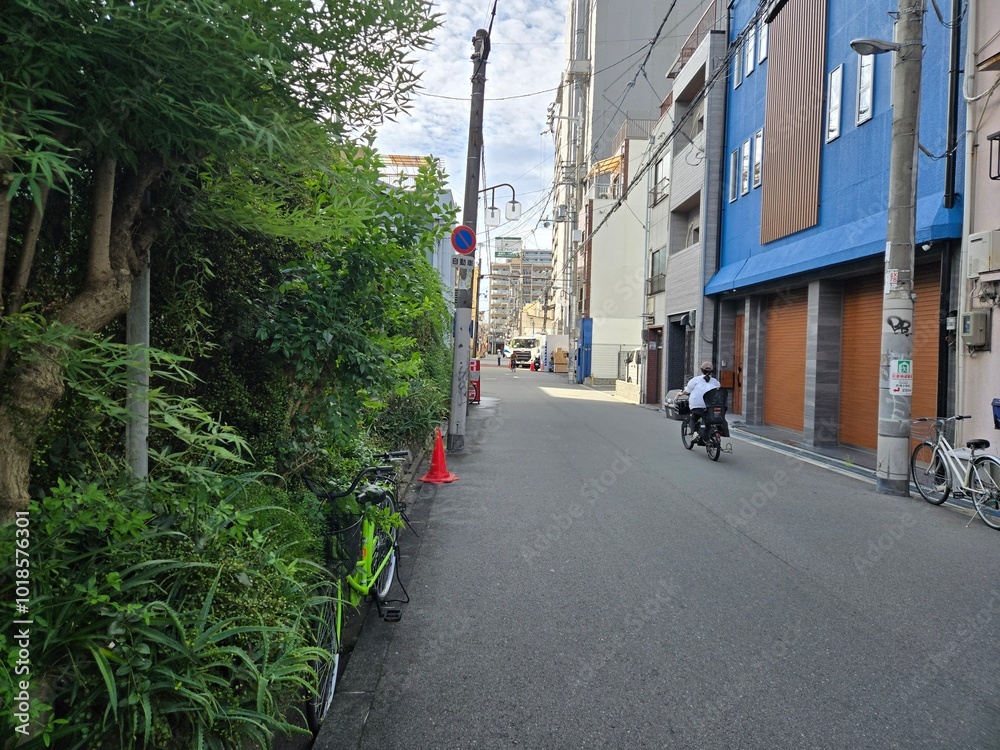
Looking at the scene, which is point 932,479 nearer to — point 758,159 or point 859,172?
point 859,172

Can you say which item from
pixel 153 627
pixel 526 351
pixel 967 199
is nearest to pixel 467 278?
pixel 967 199

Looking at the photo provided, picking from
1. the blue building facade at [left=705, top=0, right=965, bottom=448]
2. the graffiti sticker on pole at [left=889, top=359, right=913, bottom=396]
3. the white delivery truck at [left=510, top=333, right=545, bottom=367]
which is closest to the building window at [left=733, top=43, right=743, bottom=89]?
the blue building facade at [left=705, top=0, right=965, bottom=448]

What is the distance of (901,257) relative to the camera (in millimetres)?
8922

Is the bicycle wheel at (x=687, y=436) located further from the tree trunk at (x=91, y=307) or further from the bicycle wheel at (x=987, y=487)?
the tree trunk at (x=91, y=307)

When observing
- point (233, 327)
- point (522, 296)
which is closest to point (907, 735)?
→ point (233, 327)

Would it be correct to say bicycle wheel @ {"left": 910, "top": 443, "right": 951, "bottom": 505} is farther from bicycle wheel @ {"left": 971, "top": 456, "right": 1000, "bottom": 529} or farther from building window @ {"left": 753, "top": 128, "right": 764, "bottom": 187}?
building window @ {"left": 753, "top": 128, "right": 764, "bottom": 187}

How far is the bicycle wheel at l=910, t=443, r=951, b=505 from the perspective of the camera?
8.22 meters

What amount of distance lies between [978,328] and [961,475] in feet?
7.09

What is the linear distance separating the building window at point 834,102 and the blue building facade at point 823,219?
0.03 meters

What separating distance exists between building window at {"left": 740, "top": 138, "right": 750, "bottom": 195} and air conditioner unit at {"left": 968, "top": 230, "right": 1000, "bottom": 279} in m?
9.90

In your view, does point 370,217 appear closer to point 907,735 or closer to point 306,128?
point 306,128

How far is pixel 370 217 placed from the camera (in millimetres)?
3506

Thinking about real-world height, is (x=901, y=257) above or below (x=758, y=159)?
below

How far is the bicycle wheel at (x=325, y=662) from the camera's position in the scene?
3.04m
